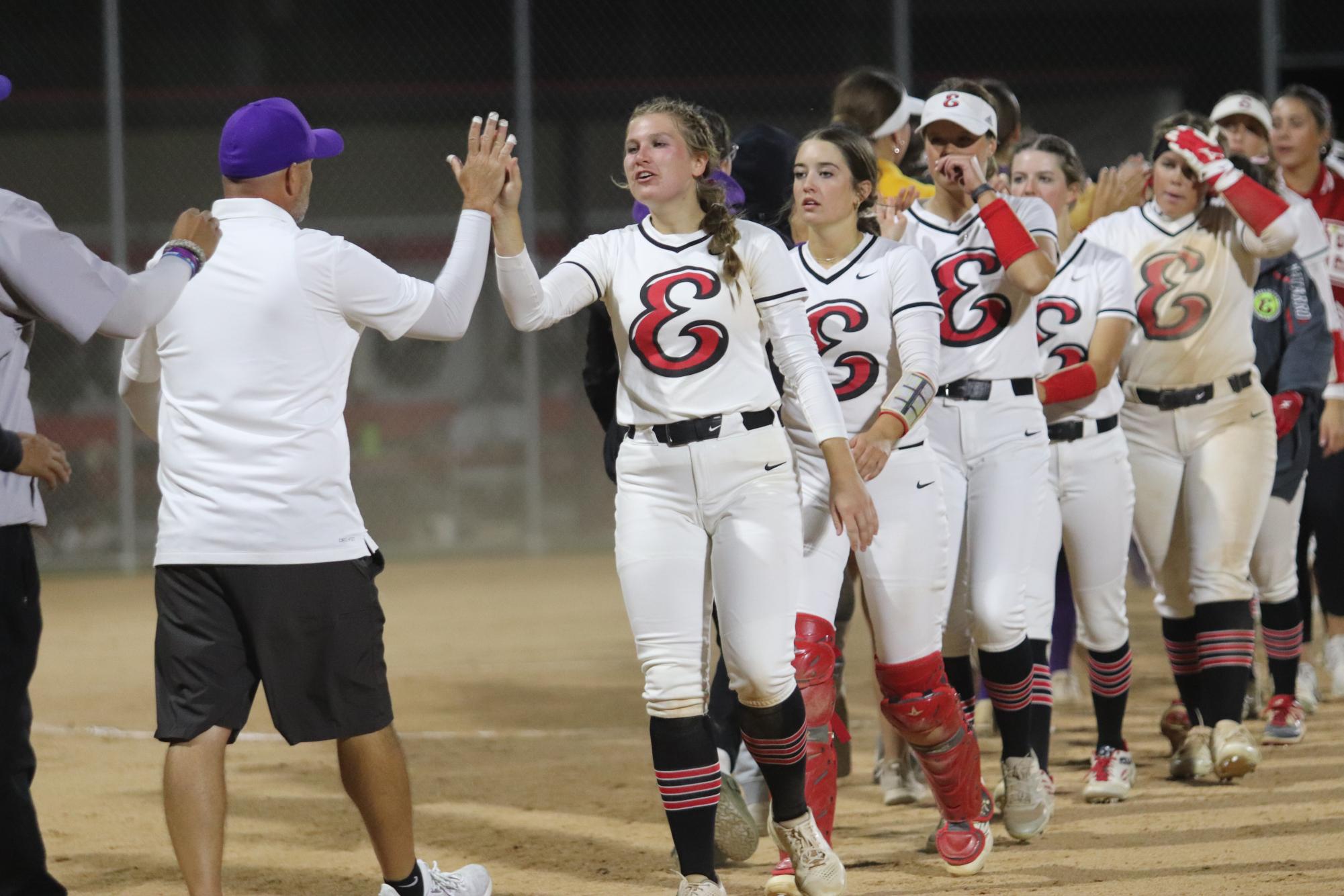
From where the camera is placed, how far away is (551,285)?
3.80 m

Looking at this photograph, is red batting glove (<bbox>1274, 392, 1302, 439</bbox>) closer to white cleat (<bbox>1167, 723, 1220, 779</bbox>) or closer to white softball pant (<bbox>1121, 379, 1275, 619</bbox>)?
white softball pant (<bbox>1121, 379, 1275, 619</bbox>)

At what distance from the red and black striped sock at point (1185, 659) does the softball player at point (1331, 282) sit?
4.11ft

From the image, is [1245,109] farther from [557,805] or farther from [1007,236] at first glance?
[557,805]

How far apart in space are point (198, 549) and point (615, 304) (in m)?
1.16

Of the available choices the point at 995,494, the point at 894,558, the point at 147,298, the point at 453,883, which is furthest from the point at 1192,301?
the point at 147,298

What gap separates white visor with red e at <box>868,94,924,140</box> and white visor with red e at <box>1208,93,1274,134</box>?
5.59ft

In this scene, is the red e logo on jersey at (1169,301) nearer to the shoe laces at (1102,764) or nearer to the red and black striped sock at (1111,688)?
the red and black striped sock at (1111,688)

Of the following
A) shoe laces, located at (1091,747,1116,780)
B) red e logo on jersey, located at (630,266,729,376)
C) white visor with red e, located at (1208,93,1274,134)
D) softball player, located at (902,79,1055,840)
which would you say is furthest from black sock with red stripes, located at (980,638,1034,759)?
white visor with red e, located at (1208,93,1274,134)

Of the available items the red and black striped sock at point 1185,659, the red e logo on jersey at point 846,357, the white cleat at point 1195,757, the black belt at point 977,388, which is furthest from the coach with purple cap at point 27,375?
the red and black striped sock at point 1185,659

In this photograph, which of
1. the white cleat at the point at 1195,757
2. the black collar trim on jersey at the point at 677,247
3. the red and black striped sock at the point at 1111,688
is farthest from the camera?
the white cleat at the point at 1195,757

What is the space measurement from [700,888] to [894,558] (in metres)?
1.05

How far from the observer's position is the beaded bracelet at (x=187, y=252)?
341cm

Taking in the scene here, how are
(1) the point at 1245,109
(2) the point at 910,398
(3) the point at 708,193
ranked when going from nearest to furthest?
(3) the point at 708,193 < (2) the point at 910,398 < (1) the point at 1245,109

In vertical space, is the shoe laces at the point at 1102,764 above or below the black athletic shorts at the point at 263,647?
below
